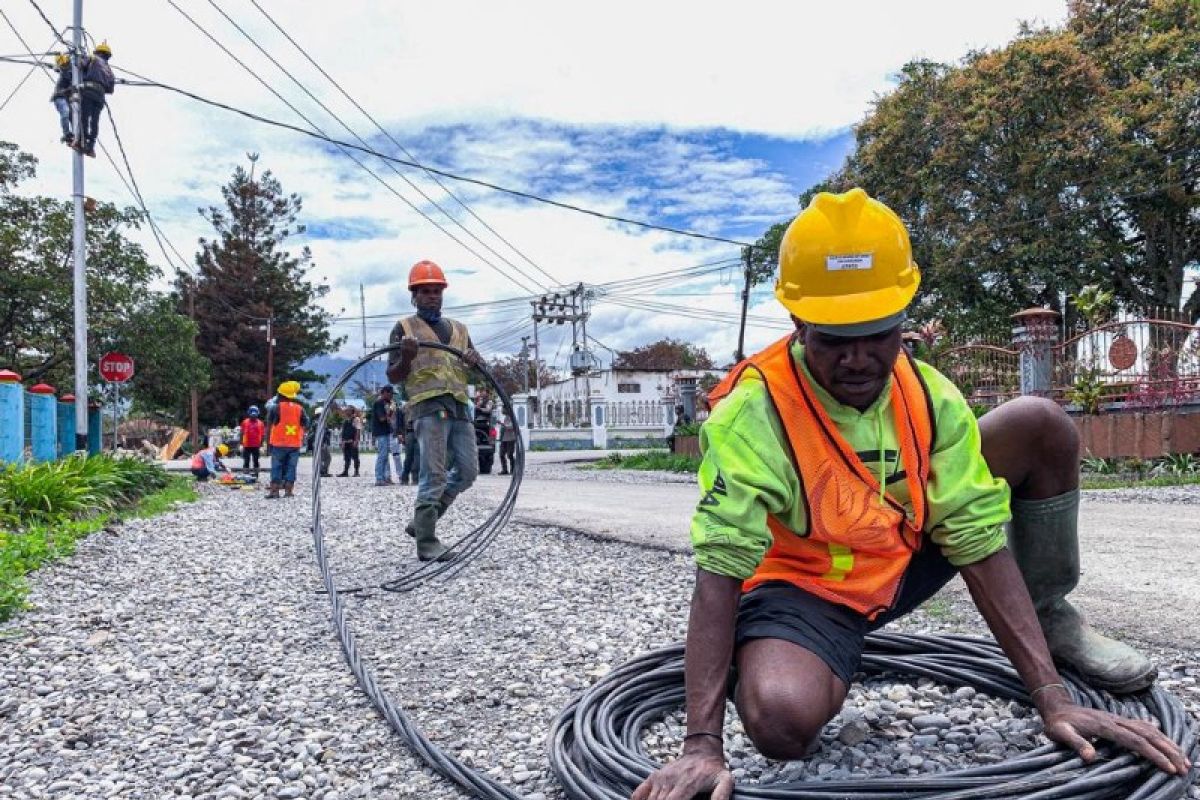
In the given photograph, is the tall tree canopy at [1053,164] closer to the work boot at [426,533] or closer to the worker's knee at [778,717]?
the work boot at [426,533]

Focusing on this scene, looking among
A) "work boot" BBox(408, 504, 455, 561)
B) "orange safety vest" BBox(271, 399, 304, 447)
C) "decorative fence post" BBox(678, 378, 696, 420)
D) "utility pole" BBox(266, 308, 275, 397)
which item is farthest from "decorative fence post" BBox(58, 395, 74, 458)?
"utility pole" BBox(266, 308, 275, 397)

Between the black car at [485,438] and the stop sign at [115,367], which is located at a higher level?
the stop sign at [115,367]

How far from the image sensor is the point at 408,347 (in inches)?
202

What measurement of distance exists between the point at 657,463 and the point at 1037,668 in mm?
16325

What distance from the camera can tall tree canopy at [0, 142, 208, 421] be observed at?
1766 centimetres

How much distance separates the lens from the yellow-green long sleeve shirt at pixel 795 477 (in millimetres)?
1786

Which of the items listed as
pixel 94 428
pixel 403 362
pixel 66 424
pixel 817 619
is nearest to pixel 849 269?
pixel 817 619

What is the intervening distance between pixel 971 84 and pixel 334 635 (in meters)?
21.0

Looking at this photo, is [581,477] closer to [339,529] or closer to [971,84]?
[339,529]

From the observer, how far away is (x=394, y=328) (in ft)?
17.9

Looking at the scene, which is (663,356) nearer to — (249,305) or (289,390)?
(249,305)

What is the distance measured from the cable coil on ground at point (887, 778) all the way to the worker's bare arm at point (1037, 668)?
0.13ft

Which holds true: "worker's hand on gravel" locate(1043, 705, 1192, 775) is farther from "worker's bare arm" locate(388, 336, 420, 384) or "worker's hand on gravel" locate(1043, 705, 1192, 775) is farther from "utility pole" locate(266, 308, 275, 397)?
"utility pole" locate(266, 308, 275, 397)

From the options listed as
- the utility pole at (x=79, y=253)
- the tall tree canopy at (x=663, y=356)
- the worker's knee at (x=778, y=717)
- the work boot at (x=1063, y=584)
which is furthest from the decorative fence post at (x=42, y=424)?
the tall tree canopy at (x=663, y=356)
